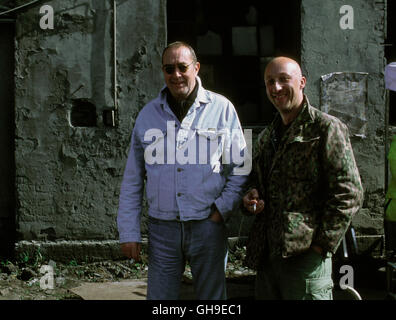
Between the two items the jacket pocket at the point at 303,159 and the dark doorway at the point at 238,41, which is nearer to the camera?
the jacket pocket at the point at 303,159

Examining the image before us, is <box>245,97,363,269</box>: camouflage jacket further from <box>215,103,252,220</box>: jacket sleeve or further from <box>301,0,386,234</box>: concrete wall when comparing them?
<box>301,0,386,234</box>: concrete wall

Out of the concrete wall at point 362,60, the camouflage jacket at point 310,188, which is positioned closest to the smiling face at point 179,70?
the camouflage jacket at point 310,188

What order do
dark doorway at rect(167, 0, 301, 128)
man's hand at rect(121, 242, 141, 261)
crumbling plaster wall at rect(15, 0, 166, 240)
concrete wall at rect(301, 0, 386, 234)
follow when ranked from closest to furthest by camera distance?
man's hand at rect(121, 242, 141, 261) < crumbling plaster wall at rect(15, 0, 166, 240) < concrete wall at rect(301, 0, 386, 234) < dark doorway at rect(167, 0, 301, 128)

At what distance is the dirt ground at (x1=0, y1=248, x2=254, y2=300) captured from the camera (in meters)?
5.10

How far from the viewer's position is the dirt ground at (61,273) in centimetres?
510

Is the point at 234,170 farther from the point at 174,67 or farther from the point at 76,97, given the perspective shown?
the point at 76,97

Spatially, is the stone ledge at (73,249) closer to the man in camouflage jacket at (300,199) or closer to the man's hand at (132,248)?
the man's hand at (132,248)

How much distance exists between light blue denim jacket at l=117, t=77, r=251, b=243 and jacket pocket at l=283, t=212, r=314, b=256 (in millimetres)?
510

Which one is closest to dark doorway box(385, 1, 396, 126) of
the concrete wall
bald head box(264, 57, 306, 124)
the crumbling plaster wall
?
the concrete wall

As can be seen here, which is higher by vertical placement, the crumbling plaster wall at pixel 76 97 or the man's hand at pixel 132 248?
the crumbling plaster wall at pixel 76 97

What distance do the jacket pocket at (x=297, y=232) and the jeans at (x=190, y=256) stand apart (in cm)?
59

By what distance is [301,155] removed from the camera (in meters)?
2.58

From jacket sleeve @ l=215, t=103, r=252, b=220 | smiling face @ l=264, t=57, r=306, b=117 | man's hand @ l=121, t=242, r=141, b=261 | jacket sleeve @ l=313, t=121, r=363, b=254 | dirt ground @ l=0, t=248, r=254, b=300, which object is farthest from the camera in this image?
dirt ground @ l=0, t=248, r=254, b=300
